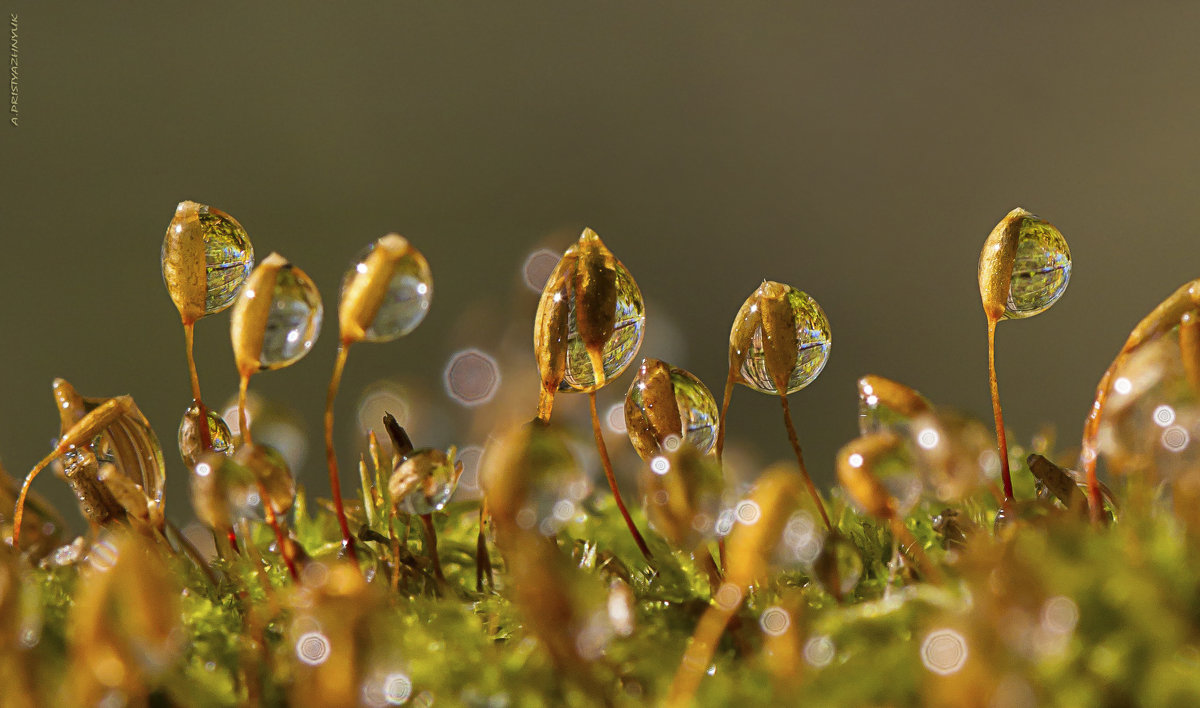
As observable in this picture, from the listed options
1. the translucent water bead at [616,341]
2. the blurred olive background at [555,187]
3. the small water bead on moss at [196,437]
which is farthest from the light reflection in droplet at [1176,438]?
the blurred olive background at [555,187]

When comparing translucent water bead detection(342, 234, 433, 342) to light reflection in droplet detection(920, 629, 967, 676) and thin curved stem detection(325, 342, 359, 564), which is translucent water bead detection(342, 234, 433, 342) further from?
light reflection in droplet detection(920, 629, 967, 676)

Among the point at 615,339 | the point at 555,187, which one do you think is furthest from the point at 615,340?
the point at 555,187

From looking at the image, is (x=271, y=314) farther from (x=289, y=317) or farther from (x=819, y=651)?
(x=819, y=651)

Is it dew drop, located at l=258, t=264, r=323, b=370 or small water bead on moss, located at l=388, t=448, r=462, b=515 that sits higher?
dew drop, located at l=258, t=264, r=323, b=370

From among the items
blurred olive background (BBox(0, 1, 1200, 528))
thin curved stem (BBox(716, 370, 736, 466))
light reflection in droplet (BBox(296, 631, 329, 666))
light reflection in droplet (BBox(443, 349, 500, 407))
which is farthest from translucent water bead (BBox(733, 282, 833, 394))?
blurred olive background (BBox(0, 1, 1200, 528))

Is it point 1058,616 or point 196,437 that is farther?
point 196,437

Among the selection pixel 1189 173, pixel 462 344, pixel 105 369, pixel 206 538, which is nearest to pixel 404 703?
pixel 206 538

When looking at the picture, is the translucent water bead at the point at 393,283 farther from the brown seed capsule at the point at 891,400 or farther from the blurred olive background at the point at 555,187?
the blurred olive background at the point at 555,187
